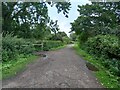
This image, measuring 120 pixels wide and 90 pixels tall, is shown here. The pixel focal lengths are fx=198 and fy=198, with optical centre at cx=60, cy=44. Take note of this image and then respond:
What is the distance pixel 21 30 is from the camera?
24.7m

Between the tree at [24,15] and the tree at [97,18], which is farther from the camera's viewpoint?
the tree at [97,18]

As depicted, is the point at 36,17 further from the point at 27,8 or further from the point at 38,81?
the point at 38,81

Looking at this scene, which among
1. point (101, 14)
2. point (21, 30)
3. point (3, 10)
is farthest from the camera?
point (101, 14)

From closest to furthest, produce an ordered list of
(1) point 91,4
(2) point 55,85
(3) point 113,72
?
(2) point 55,85, (3) point 113,72, (1) point 91,4

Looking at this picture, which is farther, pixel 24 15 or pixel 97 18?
pixel 97 18

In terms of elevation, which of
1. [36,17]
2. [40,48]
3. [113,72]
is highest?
[36,17]

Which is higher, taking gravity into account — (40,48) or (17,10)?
(17,10)

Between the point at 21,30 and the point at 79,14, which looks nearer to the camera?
the point at 21,30

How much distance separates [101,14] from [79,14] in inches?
184

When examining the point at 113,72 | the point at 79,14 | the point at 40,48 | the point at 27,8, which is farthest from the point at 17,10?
the point at 113,72

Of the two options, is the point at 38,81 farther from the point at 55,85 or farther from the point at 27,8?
the point at 27,8

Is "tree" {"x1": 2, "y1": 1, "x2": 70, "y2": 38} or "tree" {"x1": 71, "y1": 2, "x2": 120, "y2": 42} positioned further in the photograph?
"tree" {"x1": 71, "y1": 2, "x2": 120, "y2": 42}

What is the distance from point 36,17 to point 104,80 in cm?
1725

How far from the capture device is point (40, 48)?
23.7 metres
